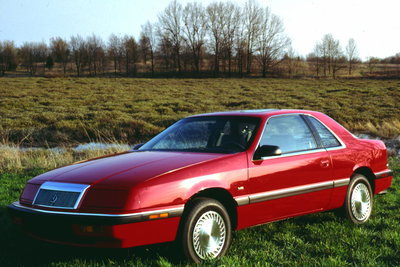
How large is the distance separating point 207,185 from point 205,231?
410 mm

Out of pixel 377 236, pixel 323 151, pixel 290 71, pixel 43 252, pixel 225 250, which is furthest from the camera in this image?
pixel 290 71

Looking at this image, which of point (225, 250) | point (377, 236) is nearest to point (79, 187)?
point (225, 250)

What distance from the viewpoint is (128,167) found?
14.1 ft

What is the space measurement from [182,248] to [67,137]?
56.7 feet

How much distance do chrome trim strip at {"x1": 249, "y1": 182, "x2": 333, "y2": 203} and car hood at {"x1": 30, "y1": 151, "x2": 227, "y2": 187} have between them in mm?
569

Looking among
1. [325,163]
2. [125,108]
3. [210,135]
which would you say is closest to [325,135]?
[325,163]

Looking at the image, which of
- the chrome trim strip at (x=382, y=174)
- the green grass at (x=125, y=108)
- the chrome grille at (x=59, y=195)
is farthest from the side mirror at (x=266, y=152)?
the green grass at (x=125, y=108)

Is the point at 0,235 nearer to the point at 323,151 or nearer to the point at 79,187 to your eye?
the point at 79,187

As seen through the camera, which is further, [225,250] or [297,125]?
[297,125]

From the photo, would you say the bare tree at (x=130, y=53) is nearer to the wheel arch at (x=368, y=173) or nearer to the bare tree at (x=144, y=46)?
the bare tree at (x=144, y=46)

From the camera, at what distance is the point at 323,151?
5488 millimetres

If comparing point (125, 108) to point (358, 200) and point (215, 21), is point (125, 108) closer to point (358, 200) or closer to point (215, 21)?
point (358, 200)

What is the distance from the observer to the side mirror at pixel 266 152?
470cm

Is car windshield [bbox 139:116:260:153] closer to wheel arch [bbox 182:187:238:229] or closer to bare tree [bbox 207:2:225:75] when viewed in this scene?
wheel arch [bbox 182:187:238:229]
